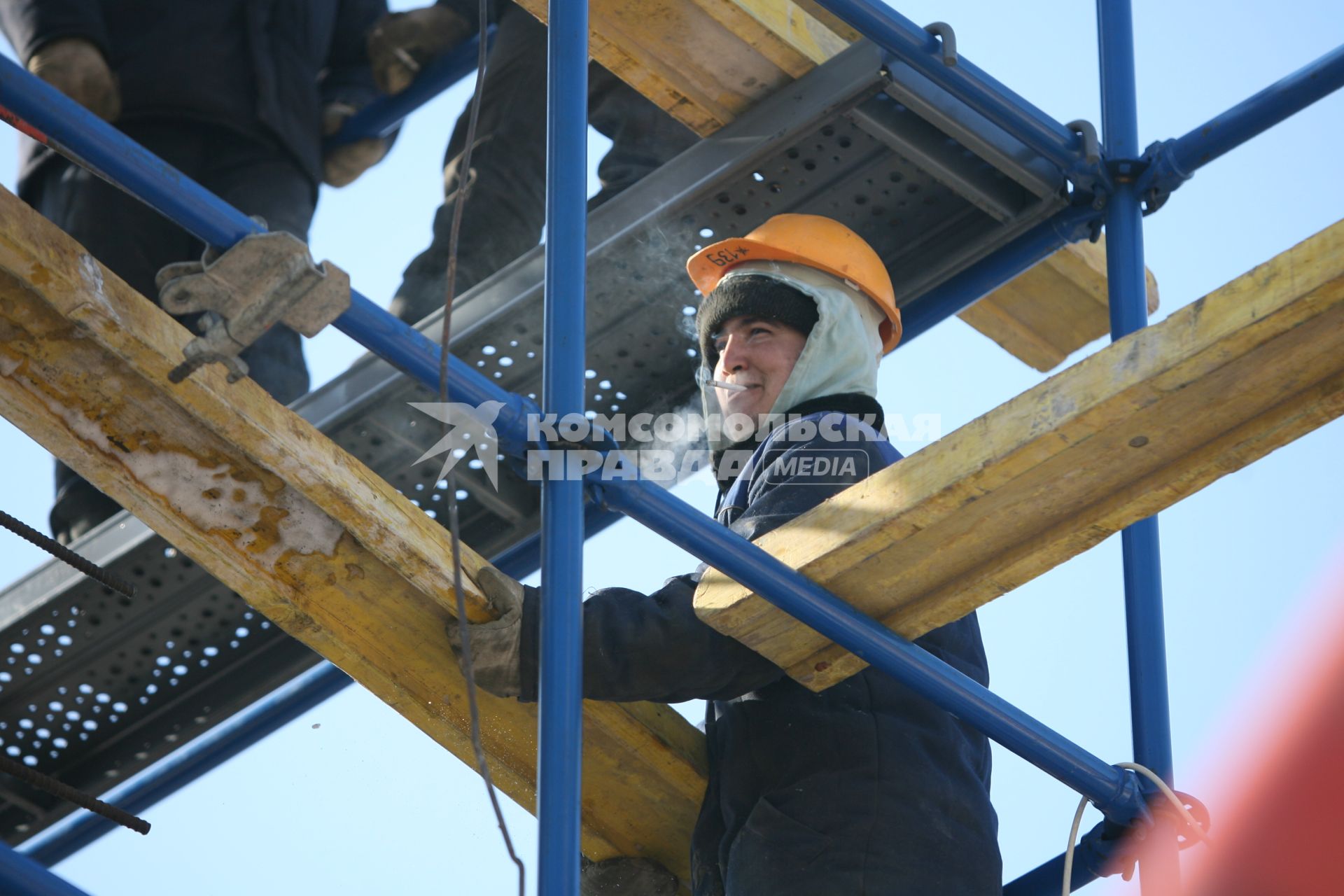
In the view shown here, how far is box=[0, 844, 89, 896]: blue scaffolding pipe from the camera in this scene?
3.74 m

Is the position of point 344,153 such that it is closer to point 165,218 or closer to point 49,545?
point 165,218

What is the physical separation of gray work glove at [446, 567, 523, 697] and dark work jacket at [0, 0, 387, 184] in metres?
2.71

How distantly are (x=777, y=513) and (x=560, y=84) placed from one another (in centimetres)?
95

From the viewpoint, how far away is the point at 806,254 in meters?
4.91

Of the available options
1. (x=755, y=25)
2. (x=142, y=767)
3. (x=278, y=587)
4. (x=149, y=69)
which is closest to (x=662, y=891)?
(x=278, y=587)

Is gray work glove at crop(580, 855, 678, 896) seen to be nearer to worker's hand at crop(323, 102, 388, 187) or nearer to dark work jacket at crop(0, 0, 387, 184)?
dark work jacket at crop(0, 0, 387, 184)

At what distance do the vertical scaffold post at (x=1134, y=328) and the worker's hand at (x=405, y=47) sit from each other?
2.35m

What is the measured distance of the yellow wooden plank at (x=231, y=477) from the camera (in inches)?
140

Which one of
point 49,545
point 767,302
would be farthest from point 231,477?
point 767,302

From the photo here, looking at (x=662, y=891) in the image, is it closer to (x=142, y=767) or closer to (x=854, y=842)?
(x=854, y=842)

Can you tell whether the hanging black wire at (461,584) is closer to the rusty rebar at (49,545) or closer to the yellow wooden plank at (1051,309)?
the rusty rebar at (49,545)

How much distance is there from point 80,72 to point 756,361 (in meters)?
2.37

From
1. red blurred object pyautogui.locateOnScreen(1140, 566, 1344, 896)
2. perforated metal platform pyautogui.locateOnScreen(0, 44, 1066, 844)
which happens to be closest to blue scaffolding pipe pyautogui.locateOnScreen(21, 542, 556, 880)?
perforated metal platform pyautogui.locateOnScreen(0, 44, 1066, 844)

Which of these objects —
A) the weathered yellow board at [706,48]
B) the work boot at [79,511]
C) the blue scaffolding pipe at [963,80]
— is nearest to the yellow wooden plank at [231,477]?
the weathered yellow board at [706,48]
